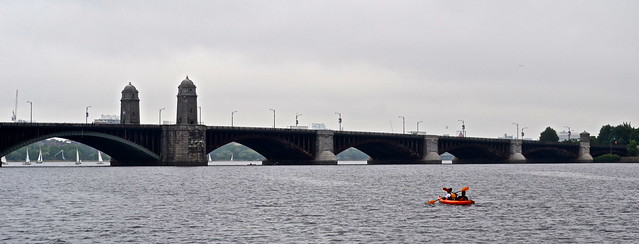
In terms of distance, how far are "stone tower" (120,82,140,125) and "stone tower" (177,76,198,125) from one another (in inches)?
550

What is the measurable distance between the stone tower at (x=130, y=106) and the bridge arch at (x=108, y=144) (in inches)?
315

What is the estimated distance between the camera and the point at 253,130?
588 feet

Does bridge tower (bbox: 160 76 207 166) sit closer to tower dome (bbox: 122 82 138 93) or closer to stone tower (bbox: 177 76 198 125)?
stone tower (bbox: 177 76 198 125)

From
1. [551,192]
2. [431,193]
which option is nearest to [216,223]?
[431,193]

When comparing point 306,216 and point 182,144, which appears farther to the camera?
point 182,144

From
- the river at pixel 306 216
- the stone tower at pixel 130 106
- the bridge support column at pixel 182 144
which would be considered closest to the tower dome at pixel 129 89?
the stone tower at pixel 130 106

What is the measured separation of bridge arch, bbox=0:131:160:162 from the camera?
148875 millimetres

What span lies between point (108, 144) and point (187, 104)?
17.9 meters

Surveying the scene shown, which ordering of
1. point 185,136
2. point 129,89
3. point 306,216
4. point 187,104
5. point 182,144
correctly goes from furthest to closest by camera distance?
point 129,89 < point 187,104 < point 182,144 < point 185,136 < point 306,216

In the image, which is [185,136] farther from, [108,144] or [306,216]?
[306,216]

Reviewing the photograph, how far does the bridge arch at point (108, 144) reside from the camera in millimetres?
148875

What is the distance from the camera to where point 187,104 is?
6983 inches

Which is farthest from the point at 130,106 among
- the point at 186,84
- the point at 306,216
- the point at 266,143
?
the point at 306,216

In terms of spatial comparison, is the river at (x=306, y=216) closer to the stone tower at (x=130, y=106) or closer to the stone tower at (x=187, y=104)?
the stone tower at (x=187, y=104)
